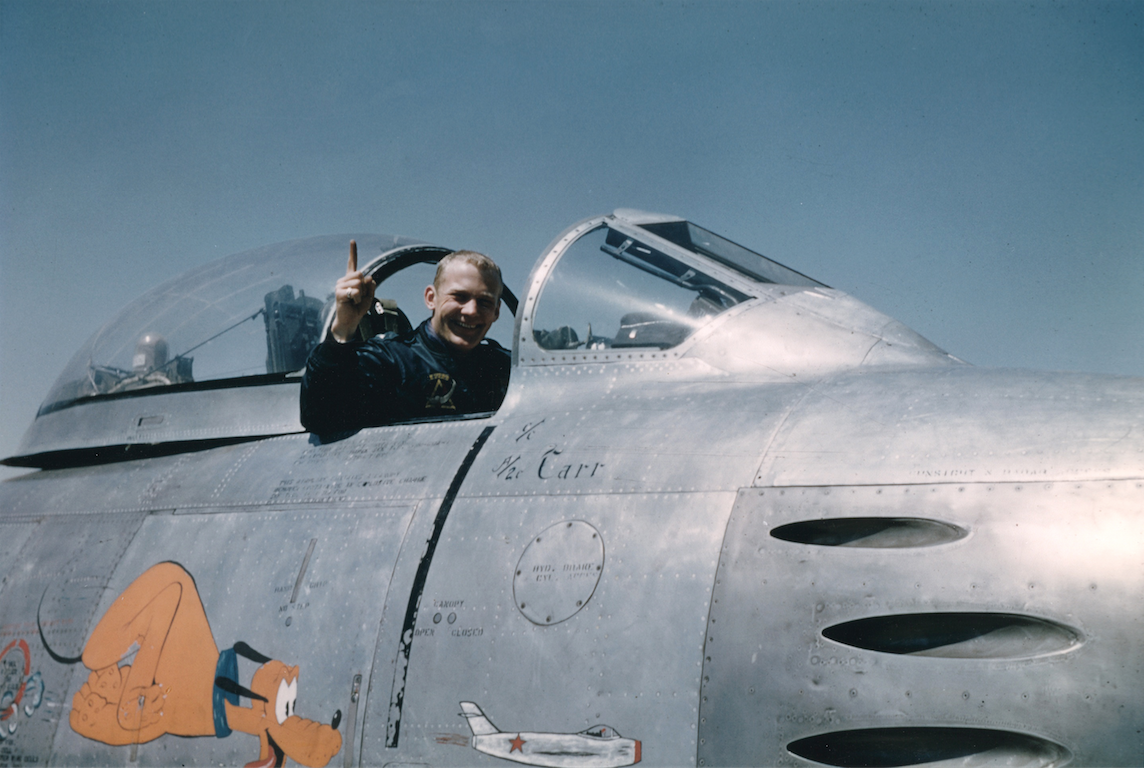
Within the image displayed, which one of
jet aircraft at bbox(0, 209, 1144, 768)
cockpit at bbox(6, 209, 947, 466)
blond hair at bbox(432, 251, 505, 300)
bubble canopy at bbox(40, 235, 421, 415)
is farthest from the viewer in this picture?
bubble canopy at bbox(40, 235, 421, 415)

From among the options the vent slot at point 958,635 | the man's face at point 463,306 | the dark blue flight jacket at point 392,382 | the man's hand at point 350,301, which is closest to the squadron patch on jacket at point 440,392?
the dark blue flight jacket at point 392,382

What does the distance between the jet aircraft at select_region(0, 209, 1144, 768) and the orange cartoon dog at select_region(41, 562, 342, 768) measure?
0.05 feet

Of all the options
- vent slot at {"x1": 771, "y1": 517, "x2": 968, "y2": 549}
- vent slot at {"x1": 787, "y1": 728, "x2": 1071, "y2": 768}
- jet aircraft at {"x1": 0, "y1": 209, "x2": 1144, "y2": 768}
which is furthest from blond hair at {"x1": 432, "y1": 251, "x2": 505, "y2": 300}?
vent slot at {"x1": 787, "y1": 728, "x2": 1071, "y2": 768}

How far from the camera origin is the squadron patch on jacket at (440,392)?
15.0ft

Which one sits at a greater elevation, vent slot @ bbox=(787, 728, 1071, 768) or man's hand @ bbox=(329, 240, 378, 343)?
man's hand @ bbox=(329, 240, 378, 343)

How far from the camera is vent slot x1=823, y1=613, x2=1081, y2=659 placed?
241 cm

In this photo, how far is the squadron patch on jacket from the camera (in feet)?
15.0

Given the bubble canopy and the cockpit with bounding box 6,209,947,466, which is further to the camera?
the bubble canopy

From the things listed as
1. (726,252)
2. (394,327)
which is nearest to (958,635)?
(726,252)

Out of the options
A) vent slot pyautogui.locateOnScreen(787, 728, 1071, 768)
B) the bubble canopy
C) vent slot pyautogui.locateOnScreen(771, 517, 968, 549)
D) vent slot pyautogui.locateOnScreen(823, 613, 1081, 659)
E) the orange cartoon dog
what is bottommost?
the orange cartoon dog

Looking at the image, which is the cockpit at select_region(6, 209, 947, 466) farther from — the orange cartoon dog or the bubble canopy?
the orange cartoon dog

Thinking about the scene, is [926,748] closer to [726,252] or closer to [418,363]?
[726,252]

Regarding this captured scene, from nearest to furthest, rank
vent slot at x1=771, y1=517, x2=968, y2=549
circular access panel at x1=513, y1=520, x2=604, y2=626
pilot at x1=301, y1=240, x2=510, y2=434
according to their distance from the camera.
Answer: vent slot at x1=771, y1=517, x2=968, y2=549
circular access panel at x1=513, y1=520, x2=604, y2=626
pilot at x1=301, y1=240, x2=510, y2=434

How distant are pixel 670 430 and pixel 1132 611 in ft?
5.21
